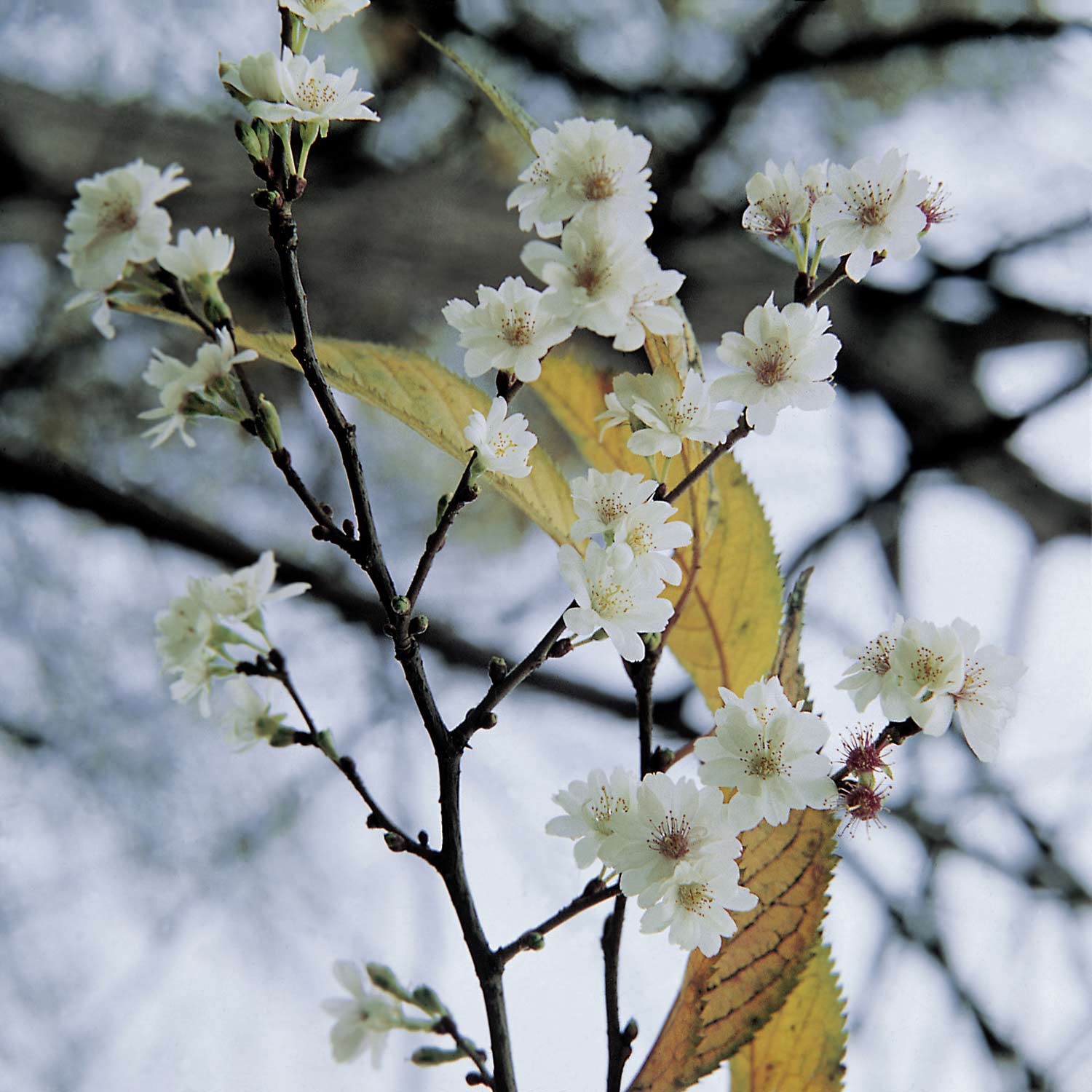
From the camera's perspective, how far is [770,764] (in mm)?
183

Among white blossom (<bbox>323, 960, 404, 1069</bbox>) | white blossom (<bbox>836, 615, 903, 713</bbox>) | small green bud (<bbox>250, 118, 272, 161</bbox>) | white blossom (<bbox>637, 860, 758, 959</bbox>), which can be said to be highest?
small green bud (<bbox>250, 118, 272, 161</bbox>)

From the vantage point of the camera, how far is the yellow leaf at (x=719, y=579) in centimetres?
25

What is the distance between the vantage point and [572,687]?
58 cm

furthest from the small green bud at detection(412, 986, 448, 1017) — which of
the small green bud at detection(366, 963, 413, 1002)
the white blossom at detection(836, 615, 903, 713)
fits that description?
the white blossom at detection(836, 615, 903, 713)

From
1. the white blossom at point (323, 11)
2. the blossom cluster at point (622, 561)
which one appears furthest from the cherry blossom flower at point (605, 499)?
the white blossom at point (323, 11)

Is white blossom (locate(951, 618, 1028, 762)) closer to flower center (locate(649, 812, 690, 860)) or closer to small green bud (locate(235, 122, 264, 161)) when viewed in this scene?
flower center (locate(649, 812, 690, 860))

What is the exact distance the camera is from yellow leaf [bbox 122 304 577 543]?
21 cm

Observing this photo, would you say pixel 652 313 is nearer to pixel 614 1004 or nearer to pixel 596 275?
pixel 596 275

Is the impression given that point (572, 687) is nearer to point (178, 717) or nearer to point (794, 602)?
point (178, 717)

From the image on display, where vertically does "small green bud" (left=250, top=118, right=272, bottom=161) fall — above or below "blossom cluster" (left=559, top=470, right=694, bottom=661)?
above

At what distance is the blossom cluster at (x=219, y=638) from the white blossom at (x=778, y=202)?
0.13m

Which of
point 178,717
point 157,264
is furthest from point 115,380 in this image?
point 157,264

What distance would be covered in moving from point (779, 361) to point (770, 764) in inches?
3.2

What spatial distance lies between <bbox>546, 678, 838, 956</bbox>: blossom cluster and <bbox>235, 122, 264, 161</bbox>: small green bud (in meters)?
0.14
